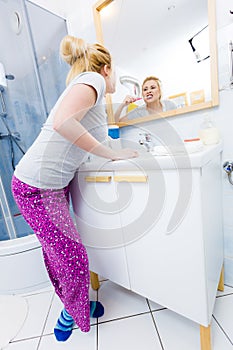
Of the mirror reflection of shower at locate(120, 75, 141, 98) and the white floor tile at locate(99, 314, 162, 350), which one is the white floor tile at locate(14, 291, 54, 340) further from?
the mirror reflection of shower at locate(120, 75, 141, 98)

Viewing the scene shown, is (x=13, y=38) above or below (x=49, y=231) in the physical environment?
above

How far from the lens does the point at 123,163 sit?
0.72 meters

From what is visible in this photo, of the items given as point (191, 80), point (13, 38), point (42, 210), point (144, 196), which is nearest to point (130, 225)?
point (144, 196)

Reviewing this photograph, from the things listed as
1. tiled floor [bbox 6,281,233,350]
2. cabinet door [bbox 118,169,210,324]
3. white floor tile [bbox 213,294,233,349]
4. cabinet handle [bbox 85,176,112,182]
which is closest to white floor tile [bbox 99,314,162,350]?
tiled floor [bbox 6,281,233,350]

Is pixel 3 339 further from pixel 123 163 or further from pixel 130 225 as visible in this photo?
pixel 123 163

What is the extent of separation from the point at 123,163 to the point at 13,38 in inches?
58.9

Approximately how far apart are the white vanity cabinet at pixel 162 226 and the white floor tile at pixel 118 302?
0.71 feet

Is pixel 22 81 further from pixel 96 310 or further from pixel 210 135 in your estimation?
pixel 96 310

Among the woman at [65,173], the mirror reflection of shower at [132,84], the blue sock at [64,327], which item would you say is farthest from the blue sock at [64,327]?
the mirror reflection of shower at [132,84]

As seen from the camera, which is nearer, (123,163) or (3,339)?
(123,163)

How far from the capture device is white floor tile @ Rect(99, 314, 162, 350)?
83 cm

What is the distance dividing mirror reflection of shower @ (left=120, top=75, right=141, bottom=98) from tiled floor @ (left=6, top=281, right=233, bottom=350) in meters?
1.19

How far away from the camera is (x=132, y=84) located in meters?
1.16

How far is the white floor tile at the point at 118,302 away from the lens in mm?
992
